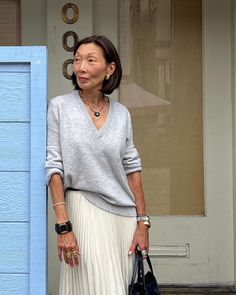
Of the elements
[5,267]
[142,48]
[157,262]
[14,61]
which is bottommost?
[157,262]

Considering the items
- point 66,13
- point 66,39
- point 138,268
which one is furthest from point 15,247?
point 66,13

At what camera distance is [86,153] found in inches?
91.5

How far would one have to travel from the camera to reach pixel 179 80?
443 cm

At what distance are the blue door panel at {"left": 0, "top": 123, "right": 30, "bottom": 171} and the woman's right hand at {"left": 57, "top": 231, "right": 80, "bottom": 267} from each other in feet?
0.96

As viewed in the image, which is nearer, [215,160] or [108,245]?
[108,245]

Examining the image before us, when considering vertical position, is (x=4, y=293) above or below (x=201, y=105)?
below

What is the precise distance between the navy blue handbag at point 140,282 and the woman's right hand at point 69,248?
25cm

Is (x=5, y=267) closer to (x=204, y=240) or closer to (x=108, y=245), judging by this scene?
(x=108, y=245)

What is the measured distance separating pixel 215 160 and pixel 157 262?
0.82m

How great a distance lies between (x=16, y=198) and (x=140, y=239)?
1.72 feet

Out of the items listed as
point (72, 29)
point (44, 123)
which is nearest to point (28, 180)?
point (44, 123)

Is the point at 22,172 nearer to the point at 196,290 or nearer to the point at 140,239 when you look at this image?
the point at 140,239

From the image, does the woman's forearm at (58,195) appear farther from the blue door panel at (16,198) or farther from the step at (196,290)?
the step at (196,290)

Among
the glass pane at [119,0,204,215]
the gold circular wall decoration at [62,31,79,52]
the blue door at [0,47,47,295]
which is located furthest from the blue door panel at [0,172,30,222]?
the glass pane at [119,0,204,215]
